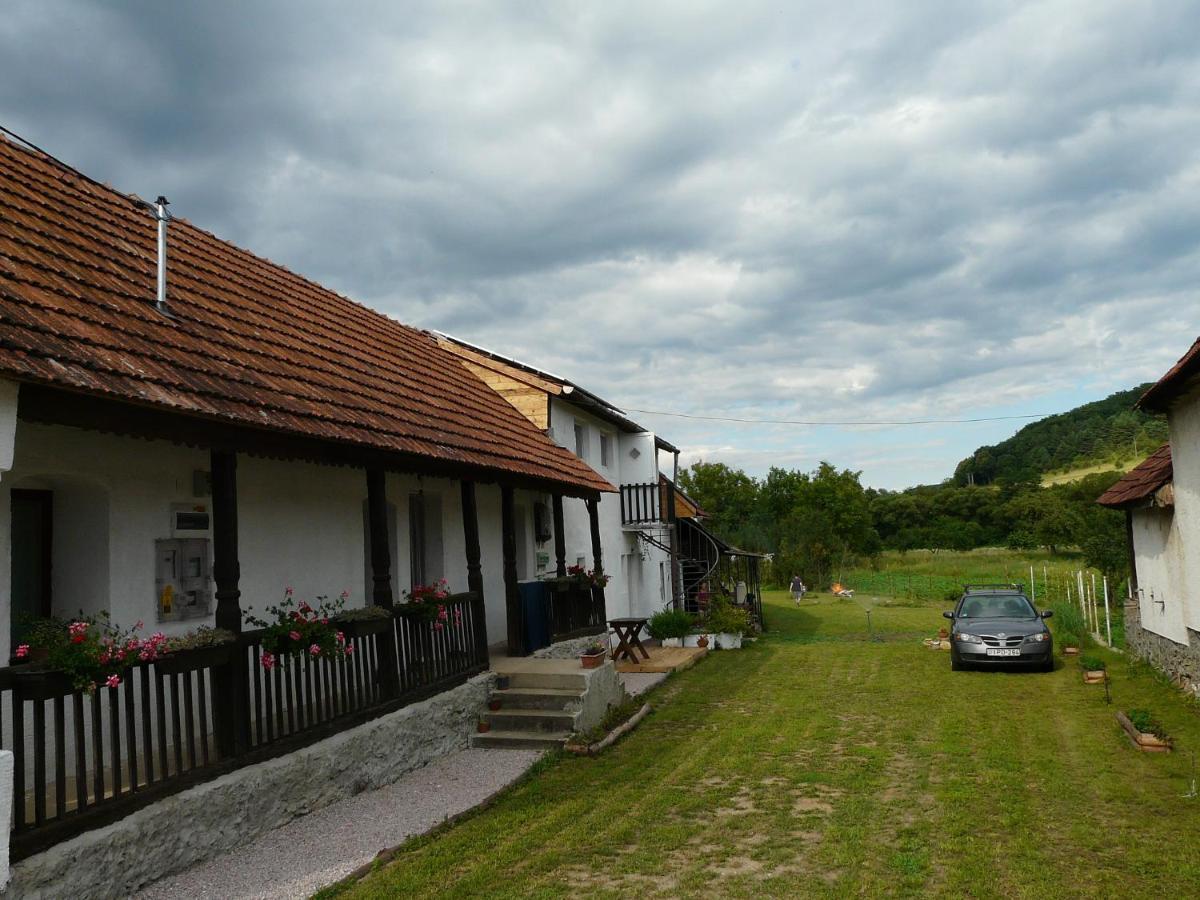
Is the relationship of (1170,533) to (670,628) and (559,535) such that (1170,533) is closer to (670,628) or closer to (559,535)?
(559,535)

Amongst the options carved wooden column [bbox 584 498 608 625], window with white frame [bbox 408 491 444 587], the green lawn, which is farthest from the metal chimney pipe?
carved wooden column [bbox 584 498 608 625]

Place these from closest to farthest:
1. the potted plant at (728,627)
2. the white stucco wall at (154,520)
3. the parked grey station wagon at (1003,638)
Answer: the white stucco wall at (154,520), the parked grey station wagon at (1003,638), the potted plant at (728,627)

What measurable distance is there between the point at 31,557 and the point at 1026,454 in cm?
10137

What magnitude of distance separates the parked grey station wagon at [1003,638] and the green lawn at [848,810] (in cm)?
241

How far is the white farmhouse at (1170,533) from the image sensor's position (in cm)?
1065

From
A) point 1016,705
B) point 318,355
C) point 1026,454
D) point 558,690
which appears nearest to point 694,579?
point 1016,705

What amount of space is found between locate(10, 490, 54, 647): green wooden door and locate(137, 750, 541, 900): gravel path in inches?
95.0

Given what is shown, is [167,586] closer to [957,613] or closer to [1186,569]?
[1186,569]

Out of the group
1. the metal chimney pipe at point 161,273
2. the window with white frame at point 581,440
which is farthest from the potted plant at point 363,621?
the window with white frame at point 581,440

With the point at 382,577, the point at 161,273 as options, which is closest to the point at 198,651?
the point at 382,577

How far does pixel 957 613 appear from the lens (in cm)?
1736

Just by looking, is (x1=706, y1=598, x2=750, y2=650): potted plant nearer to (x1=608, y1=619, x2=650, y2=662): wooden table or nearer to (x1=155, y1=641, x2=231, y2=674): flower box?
(x1=608, y1=619, x2=650, y2=662): wooden table

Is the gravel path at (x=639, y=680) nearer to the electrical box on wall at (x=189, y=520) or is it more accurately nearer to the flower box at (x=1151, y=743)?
the flower box at (x=1151, y=743)

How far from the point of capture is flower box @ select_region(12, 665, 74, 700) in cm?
499
